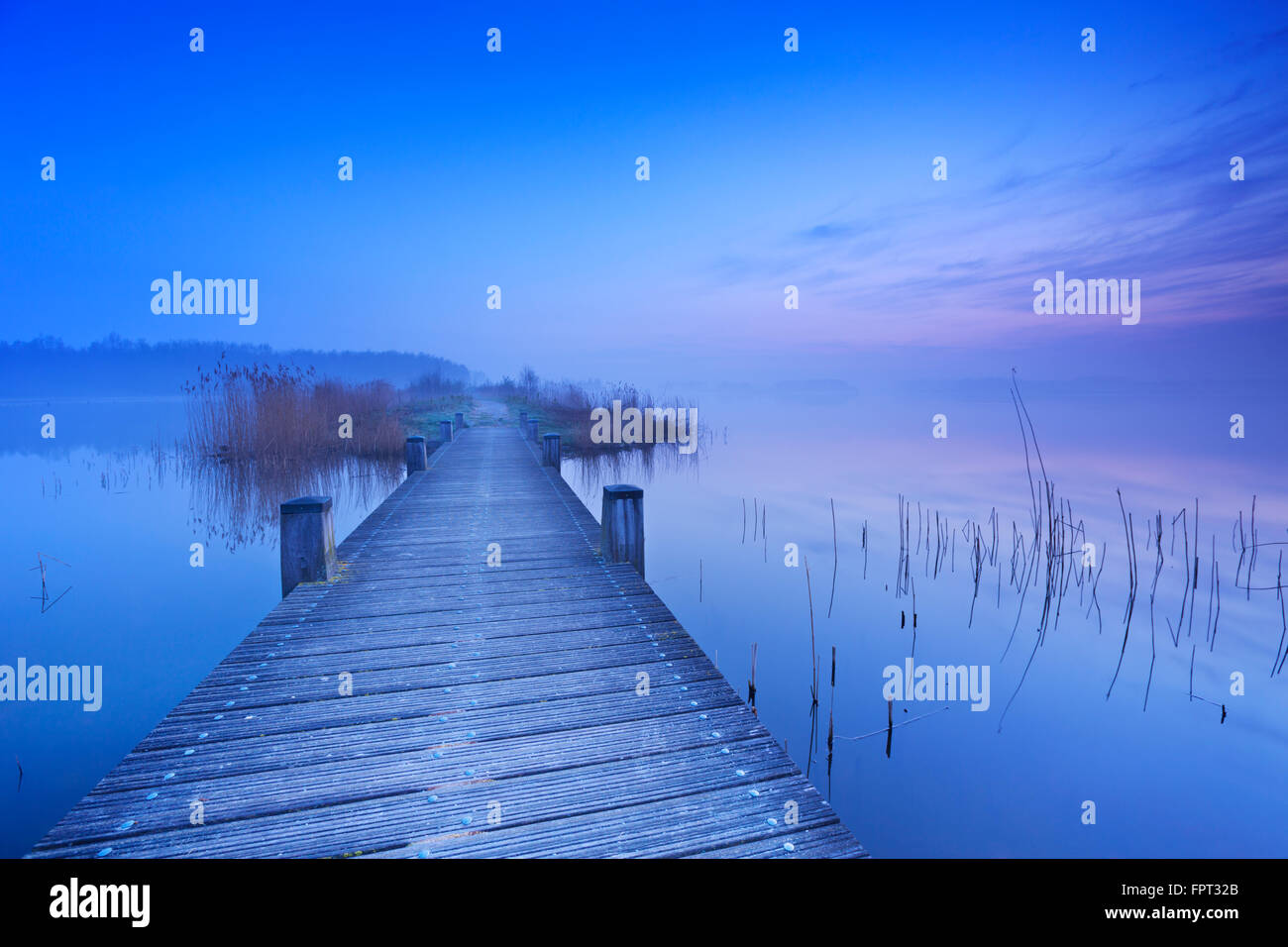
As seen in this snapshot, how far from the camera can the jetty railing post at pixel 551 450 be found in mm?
11922

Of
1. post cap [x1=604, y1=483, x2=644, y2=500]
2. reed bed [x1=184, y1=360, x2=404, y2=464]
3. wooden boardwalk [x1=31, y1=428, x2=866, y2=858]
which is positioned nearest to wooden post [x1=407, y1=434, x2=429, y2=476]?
reed bed [x1=184, y1=360, x2=404, y2=464]

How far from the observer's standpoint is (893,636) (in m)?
6.48

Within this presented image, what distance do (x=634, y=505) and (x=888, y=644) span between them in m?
3.08

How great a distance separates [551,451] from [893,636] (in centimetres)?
→ 738

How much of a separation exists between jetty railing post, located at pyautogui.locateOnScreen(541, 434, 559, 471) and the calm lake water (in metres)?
1.32

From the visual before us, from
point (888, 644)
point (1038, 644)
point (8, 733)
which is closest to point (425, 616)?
point (8, 733)

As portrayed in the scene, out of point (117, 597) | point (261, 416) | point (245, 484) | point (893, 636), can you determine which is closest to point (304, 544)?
point (117, 597)

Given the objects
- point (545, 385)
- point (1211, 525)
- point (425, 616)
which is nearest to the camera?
point (425, 616)

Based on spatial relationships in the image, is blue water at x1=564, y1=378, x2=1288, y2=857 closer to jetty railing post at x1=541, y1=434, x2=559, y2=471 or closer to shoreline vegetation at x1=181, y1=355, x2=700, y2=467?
jetty railing post at x1=541, y1=434, x2=559, y2=471

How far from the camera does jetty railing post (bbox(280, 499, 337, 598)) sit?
16.5 ft

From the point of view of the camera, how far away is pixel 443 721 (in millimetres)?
3037

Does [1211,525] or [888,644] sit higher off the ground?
[1211,525]

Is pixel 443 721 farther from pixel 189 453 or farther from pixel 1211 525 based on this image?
pixel 189 453
